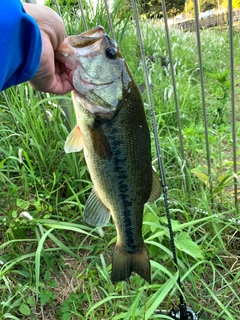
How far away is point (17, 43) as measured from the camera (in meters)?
1.10

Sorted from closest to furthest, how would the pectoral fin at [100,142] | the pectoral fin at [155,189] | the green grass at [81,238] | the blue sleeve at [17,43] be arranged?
the blue sleeve at [17,43] → the pectoral fin at [100,142] → the pectoral fin at [155,189] → the green grass at [81,238]

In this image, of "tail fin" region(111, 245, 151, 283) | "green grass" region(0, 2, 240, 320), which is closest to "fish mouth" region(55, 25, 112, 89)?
"tail fin" region(111, 245, 151, 283)

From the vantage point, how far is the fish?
48.9 inches

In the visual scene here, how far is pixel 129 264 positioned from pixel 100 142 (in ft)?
1.84

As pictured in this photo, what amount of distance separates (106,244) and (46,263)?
0.36 m

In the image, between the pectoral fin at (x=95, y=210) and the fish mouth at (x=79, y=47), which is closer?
the fish mouth at (x=79, y=47)

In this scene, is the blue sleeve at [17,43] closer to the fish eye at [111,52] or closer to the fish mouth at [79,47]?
the fish mouth at [79,47]

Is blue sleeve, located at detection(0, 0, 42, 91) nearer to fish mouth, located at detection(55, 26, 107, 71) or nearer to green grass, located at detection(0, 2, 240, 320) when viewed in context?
fish mouth, located at detection(55, 26, 107, 71)

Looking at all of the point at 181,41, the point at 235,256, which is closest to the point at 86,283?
the point at 235,256

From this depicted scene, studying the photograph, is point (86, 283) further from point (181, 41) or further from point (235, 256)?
point (181, 41)

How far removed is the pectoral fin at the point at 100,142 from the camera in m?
1.28

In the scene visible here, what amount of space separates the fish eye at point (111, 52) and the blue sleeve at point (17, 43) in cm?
25

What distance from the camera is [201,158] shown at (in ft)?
9.87

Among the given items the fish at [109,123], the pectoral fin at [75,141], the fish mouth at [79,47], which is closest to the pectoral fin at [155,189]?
the fish at [109,123]
